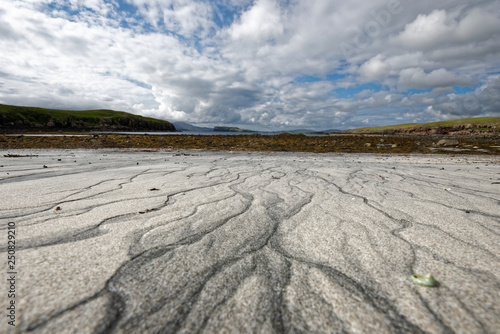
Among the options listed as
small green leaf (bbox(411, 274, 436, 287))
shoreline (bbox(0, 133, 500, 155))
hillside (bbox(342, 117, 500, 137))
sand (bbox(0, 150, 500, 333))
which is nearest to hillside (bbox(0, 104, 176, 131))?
shoreline (bbox(0, 133, 500, 155))

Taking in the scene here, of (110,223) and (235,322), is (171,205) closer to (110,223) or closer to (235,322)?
(110,223)

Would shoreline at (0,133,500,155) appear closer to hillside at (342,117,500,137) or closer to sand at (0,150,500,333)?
sand at (0,150,500,333)

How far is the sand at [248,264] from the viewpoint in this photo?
1.09 metres

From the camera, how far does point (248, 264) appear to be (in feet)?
5.11

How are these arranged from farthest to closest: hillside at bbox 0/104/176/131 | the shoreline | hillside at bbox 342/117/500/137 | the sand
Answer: hillside at bbox 0/104/176/131, hillside at bbox 342/117/500/137, the shoreline, the sand

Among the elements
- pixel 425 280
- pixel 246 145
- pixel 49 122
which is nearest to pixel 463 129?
pixel 246 145

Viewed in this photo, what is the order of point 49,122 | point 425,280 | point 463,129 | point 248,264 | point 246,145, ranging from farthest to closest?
point 49,122
point 463,129
point 246,145
point 248,264
point 425,280

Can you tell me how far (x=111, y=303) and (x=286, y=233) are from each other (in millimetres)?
1449

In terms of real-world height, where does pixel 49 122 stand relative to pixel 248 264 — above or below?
above

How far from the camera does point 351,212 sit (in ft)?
8.81

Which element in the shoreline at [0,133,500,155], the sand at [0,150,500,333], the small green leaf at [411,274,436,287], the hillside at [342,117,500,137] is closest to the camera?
the sand at [0,150,500,333]

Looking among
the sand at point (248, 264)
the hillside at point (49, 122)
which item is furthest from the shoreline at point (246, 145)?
the hillside at point (49, 122)

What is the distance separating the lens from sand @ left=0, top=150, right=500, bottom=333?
3.56 ft

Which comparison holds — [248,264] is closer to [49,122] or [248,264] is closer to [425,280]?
[425,280]
